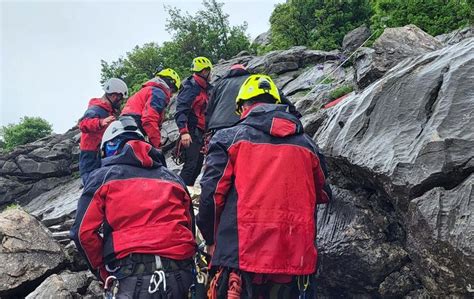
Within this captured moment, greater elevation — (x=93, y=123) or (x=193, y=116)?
(x=93, y=123)

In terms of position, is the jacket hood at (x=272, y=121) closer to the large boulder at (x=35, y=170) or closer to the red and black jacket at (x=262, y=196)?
the red and black jacket at (x=262, y=196)

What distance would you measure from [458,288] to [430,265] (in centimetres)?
43

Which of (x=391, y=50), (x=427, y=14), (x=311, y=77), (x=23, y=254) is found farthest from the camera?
(x=311, y=77)

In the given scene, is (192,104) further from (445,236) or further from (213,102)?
(445,236)

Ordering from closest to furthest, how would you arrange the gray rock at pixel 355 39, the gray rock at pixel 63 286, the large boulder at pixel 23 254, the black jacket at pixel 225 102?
the gray rock at pixel 63 286 → the large boulder at pixel 23 254 → the black jacket at pixel 225 102 → the gray rock at pixel 355 39

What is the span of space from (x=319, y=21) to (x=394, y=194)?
19.4 meters

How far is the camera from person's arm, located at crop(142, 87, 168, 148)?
10.2 metres

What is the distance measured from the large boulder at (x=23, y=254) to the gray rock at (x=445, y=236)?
5991mm

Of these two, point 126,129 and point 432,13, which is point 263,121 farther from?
point 432,13

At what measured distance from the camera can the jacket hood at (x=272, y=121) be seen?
5359 millimetres

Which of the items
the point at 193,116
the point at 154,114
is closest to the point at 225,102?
the point at 193,116

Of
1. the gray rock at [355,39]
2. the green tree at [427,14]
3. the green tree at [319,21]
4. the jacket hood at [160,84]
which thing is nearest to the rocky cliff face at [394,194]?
the jacket hood at [160,84]

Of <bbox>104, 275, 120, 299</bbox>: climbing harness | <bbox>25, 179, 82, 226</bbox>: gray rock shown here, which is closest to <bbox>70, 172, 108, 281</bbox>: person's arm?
<bbox>104, 275, 120, 299</bbox>: climbing harness

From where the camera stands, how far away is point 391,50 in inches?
381
